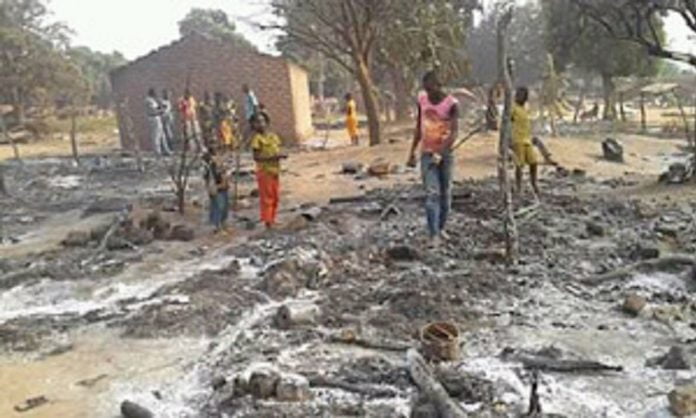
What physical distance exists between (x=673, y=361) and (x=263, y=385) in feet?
8.80

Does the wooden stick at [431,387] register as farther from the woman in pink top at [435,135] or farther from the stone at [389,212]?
the stone at [389,212]

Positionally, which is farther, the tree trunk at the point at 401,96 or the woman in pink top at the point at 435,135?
the tree trunk at the point at 401,96

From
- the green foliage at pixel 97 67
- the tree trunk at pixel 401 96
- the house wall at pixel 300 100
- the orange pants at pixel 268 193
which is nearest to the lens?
the orange pants at pixel 268 193

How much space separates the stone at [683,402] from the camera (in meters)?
4.64

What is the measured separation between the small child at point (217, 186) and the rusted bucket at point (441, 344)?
213 inches

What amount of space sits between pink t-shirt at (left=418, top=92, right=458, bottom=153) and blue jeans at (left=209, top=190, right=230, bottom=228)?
127 inches

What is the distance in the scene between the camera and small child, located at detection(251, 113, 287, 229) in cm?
1019

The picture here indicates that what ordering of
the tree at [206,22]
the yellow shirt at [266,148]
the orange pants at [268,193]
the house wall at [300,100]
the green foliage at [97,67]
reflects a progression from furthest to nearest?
the tree at [206,22] → the green foliage at [97,67] → the house wall at [300,100] → the orange pants at [268,193] → the yellow shirt at [266,148]

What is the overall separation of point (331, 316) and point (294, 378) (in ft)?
5.00

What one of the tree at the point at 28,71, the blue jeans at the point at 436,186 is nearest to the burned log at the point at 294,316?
the blue jeans at the point at 436,186

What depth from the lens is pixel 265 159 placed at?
10266mm

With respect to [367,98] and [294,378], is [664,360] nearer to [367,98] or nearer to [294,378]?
[294,378]

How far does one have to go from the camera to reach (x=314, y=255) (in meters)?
8.66

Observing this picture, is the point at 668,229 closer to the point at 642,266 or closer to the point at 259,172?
the point at 642,266
